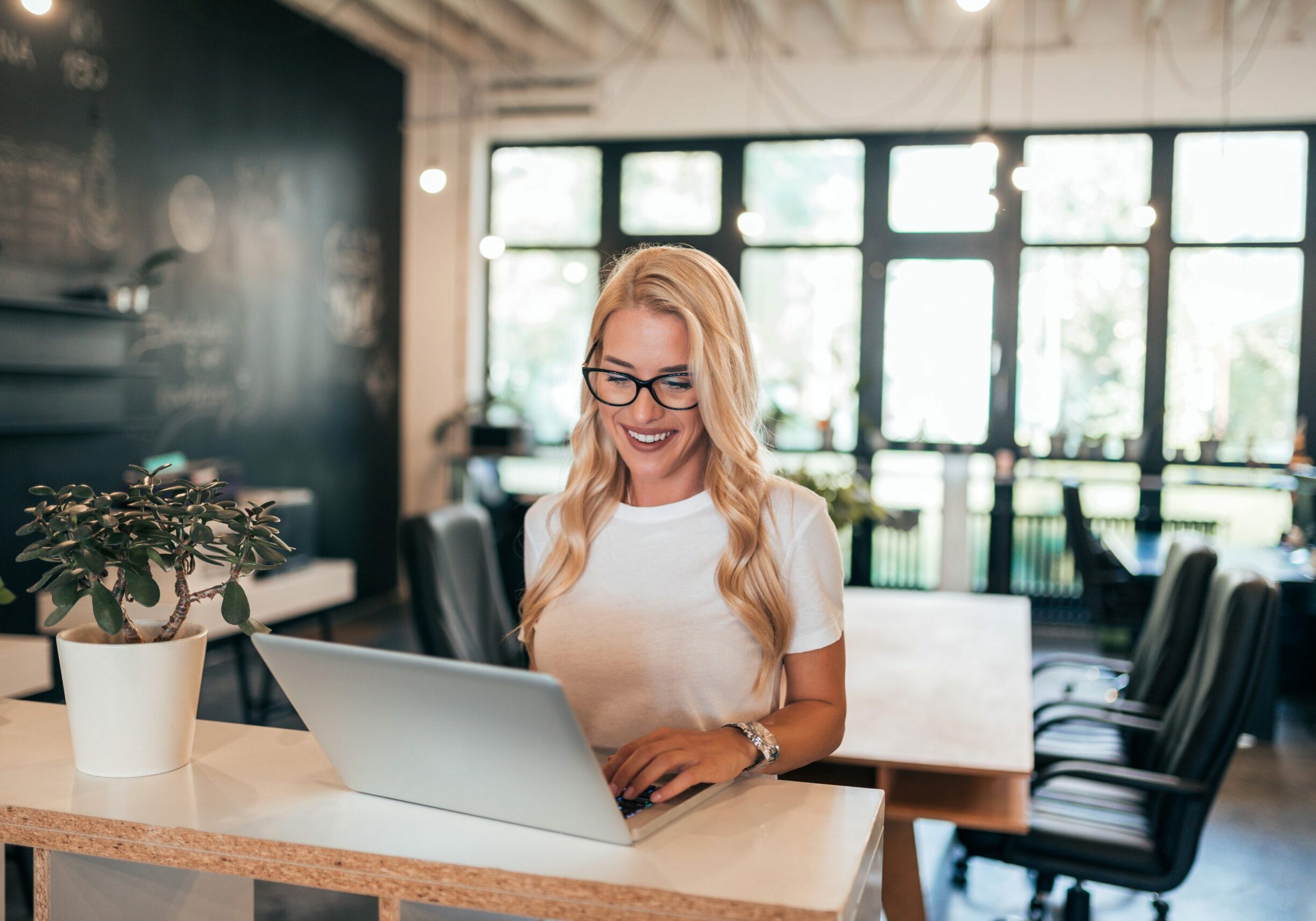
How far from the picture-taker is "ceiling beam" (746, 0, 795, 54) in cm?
632

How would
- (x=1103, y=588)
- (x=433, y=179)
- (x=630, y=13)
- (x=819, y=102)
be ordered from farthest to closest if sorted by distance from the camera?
(x=819, y=102), (x=630, y=13), (x=433, y=179), (x=1103, y=588)

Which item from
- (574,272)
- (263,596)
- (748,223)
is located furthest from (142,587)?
(574,272)

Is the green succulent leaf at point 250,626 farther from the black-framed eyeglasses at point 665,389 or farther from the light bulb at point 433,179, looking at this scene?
the light bulb at point 433,179

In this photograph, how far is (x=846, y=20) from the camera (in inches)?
252

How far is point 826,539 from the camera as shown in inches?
56.3

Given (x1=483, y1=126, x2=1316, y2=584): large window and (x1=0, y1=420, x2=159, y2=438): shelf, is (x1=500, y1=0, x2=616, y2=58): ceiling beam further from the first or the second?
(x1=0, y1=420, x2=159, y2=438): shelf

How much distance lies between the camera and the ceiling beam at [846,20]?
625 centimetres

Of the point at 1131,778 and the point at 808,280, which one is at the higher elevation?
the point at 808,280

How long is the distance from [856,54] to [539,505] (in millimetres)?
6096

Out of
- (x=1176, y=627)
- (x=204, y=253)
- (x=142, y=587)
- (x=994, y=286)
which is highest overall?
(x=994, y=286)

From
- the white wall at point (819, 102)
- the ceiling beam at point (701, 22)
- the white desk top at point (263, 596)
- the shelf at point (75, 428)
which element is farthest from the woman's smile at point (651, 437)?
the white wall at point (819, 102)

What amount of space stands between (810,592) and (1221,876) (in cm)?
260

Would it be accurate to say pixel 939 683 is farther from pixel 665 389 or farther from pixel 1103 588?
pixel 1103 588

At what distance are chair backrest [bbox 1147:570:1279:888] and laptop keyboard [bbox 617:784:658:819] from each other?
1538mm
